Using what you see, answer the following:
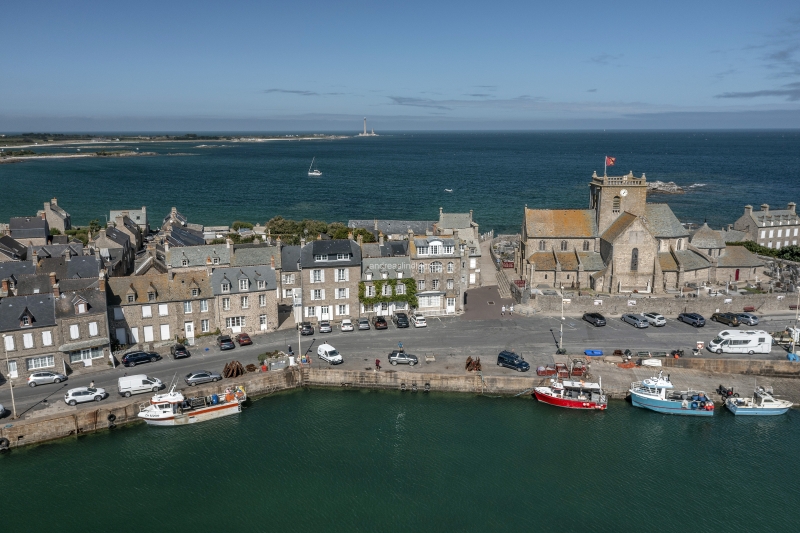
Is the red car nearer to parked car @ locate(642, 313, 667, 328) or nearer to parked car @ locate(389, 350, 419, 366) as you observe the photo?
parked car @ locate(389, 350, 419, 366)

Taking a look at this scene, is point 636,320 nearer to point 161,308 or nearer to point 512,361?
point 512,361

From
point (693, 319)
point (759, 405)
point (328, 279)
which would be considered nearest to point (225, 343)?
point (328, 279)

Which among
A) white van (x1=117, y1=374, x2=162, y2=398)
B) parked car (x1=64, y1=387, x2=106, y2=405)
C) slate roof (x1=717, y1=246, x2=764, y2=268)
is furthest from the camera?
slate roof (x1=717, y1=246, x2=764, y2=268)

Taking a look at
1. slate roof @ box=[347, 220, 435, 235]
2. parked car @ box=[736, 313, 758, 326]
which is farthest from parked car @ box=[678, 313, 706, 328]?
slate roof @ box=[347, 220, 435, 235]

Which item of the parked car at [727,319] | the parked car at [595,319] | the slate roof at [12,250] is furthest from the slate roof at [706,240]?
the slate roof at [12,250]

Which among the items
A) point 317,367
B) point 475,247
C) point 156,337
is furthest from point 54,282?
point 475,247

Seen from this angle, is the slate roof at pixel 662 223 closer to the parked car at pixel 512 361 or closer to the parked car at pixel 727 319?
the parked car at pixel 727 319

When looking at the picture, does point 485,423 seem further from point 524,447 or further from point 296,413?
point 296,413
